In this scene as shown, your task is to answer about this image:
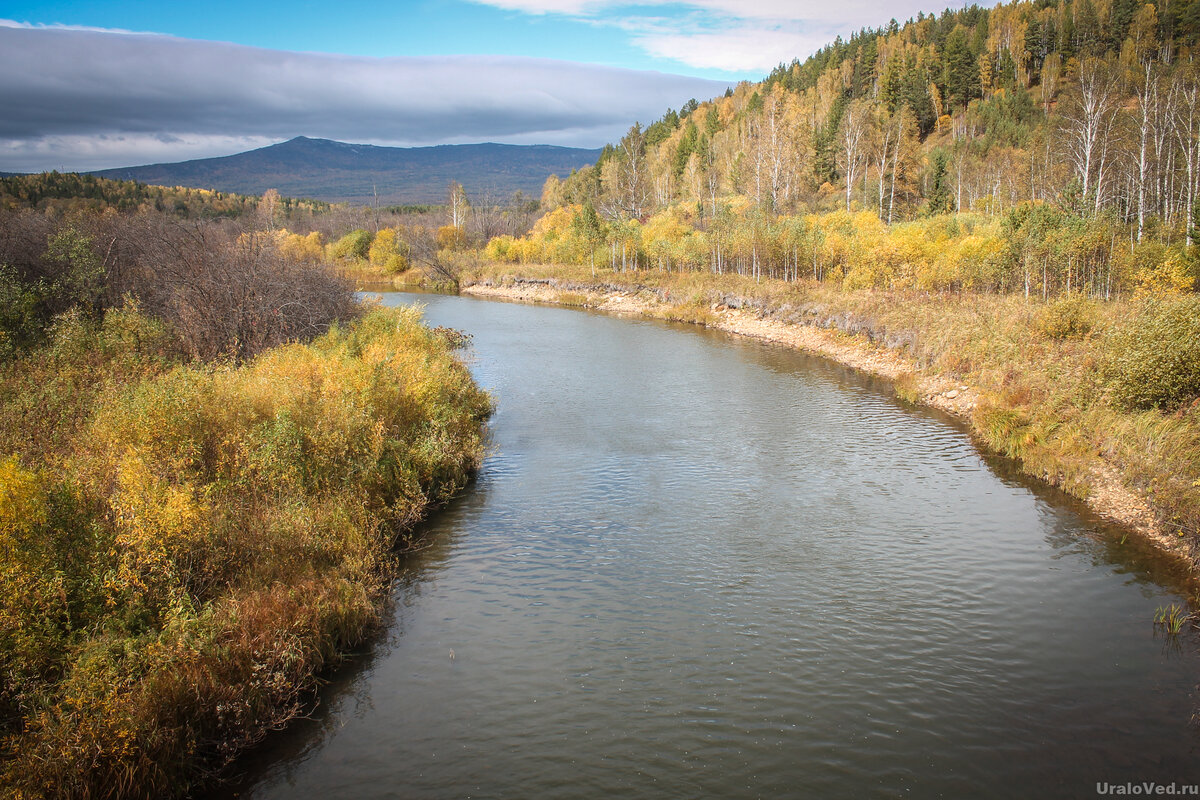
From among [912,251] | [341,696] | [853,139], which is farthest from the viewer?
[853,139]

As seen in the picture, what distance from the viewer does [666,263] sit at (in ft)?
242

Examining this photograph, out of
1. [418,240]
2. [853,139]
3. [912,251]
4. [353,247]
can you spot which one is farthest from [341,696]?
[353,247]

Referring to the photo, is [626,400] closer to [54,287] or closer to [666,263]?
[54,287]

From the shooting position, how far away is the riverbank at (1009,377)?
16.7m

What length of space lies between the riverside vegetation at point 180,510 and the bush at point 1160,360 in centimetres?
1893

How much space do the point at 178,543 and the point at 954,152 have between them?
9070 centimetres

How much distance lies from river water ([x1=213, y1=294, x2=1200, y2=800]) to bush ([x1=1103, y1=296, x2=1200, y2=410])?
12.0ft

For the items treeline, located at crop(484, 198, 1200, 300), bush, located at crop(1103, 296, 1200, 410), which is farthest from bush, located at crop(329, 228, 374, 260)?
bush, located at crop(1103, 296, 1200, 410)

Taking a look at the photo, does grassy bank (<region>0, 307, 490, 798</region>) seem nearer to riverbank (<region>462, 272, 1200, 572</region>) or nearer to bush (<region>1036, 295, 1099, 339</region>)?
riverbank (<region>462, 272, 1200, 572</region>)

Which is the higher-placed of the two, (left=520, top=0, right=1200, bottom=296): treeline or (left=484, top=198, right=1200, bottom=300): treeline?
(left=520, top=0, right=1200, bottom=296): treeline

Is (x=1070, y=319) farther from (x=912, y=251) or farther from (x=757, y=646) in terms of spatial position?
(x=757, y=646)

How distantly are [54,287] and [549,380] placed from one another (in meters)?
19.1

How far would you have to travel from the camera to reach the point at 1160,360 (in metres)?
18.7

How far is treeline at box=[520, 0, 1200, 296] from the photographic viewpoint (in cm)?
4112
